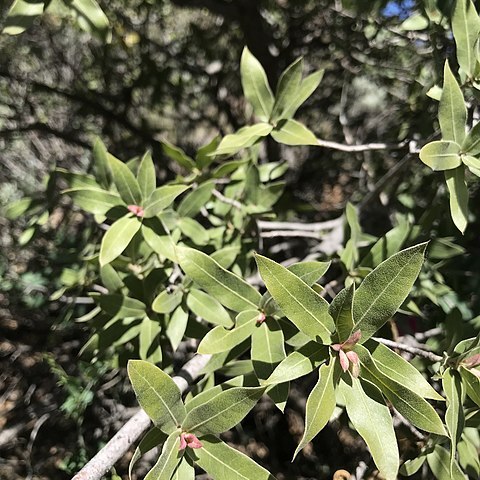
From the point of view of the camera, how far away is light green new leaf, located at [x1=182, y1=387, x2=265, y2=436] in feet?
3.53

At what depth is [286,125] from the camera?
1679mm

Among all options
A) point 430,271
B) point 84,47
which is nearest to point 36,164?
point 84,47

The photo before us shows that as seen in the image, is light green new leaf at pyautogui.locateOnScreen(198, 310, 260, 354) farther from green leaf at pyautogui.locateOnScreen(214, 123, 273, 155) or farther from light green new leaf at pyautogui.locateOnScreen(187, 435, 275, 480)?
green leaf at pyautogui.locateOnScreen(214, 123, 273, 155)

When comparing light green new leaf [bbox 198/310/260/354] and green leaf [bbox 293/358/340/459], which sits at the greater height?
light green new leaf [bbox 198/310/260/354]

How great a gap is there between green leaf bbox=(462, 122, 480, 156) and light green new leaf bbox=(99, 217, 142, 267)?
0.92m

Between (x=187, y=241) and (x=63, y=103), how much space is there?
1880 millimetres

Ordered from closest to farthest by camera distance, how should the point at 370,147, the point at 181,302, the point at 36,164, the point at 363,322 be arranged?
the point at 363,322
the point at 181,302
the point at 370,147
the point at 36,164

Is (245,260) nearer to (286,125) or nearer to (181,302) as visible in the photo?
(181,302)

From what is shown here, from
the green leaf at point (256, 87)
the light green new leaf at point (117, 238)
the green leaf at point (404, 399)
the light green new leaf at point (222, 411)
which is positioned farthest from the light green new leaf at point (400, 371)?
the green leaf at point (256, 87)

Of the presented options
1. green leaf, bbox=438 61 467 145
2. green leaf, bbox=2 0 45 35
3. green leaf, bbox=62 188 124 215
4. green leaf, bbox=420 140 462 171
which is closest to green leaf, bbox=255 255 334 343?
green leaf, bbox=420 140 462 171

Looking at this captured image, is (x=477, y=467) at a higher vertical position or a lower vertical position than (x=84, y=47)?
lower

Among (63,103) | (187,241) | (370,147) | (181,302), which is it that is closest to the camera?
(181,302)

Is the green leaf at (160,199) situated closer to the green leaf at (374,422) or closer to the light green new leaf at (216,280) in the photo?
the light green new leaf at (216,280)

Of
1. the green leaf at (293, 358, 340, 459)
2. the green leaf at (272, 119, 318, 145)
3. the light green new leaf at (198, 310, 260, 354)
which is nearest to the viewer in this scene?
the green leaf at (293, 358, 340, 459)
